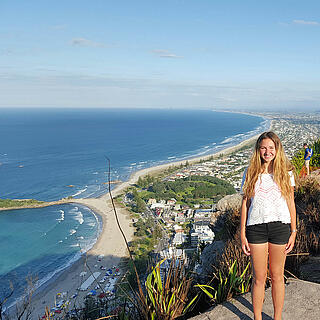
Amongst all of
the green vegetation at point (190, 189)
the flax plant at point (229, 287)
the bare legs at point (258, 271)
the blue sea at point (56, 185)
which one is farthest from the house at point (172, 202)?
the bare legs at point (258, 271)

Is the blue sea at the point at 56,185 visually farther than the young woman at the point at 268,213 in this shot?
Yes

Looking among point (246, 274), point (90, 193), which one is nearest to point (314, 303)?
point (246, 274)

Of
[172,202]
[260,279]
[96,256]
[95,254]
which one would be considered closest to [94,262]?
[96,256]

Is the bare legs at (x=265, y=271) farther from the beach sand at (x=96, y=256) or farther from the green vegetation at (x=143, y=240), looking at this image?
the green vegetation at (x=143, y=240)

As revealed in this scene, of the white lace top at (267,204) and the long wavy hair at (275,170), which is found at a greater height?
the long wavy hair at (275,170)

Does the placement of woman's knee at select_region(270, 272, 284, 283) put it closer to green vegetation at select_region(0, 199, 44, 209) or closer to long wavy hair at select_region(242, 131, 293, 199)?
long wavy hair at select_region(242, 131, 293, 199)

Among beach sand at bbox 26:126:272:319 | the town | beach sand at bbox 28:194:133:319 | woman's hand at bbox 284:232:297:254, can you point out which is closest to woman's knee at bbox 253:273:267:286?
woman's hand at bbox 284:232:297:254

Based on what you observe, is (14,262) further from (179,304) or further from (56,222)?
(179,304)

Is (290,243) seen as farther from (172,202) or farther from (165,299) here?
(172,202)
